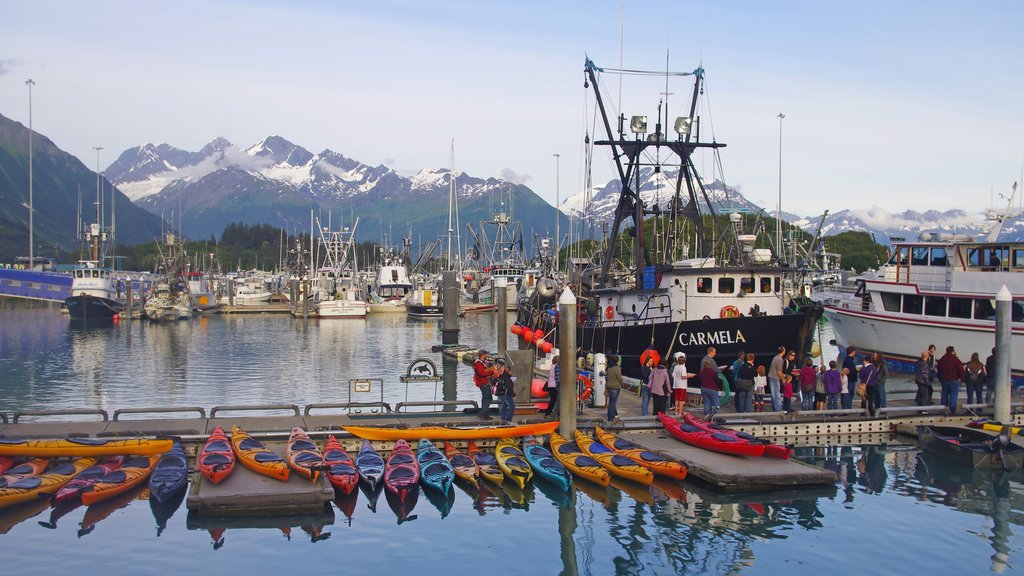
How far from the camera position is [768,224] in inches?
5438

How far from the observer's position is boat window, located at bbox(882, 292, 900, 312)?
44.8 meters

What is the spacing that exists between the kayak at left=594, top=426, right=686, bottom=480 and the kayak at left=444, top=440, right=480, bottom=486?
3.59 meters

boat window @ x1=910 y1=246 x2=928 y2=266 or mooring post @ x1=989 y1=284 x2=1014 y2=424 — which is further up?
boat window @ x1=910 y1=246 x2=928 y2=266

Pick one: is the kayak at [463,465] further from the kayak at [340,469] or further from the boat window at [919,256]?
the boat window at [919,256]

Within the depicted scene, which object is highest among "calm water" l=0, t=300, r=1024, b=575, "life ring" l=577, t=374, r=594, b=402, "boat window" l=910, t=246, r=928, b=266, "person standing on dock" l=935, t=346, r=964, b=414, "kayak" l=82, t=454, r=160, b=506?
"boat window" l=910, t=246, r=928, b=266

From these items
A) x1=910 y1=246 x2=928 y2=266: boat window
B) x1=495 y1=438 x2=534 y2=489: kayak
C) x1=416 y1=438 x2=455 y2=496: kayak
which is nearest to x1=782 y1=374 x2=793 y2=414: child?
x1=495 y1=438 x2=534 y2=489: kayak

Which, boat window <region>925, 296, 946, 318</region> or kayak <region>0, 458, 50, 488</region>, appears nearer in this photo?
kayak <region>0, 458, 50, 488</region>

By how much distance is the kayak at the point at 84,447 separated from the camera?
21.4 metres

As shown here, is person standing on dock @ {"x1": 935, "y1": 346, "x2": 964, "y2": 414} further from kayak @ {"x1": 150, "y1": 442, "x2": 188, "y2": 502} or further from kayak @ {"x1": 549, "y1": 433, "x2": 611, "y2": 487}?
kayak @ {"x1": 150, "y1": 442, "x2": 188, "y2": 502}

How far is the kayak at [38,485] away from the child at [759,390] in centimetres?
1825

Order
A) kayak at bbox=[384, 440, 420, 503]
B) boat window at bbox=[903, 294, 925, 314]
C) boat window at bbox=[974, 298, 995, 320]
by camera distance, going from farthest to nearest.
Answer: boat window at bbox=[903, 294, 925, 314] → boat window at bbox=[974, 298, 995, 320] → kayak at bbox=[384, 440, 420, 503]

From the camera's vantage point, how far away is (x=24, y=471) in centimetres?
2059

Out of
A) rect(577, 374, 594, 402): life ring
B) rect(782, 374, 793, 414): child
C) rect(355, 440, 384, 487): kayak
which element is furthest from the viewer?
rect(577, 374, 594, 402): life ring

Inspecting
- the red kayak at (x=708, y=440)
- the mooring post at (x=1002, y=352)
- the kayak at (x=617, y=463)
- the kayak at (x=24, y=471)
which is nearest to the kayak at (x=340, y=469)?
the kayak at (x=617, y=463)
